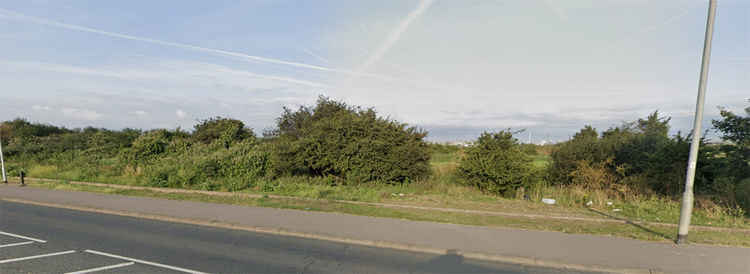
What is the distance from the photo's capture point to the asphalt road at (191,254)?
5695 millimetres

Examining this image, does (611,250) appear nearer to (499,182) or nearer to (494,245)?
(494,245)

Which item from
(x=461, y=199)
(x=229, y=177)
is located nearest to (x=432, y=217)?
(x=461, y=199)

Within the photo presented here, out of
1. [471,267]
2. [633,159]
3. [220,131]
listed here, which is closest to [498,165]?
[633,159]

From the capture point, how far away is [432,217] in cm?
911

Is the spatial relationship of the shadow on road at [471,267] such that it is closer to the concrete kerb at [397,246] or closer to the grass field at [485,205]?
the concrete kerb at [397,246]

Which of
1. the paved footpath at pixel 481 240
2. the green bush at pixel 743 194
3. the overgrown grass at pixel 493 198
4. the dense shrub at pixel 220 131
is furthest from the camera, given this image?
the dense shrub at pixel 220 131

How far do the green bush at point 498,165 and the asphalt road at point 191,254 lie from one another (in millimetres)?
8486

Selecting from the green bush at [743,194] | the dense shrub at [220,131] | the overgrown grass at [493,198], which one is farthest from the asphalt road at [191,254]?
the dense shrub at [220,131]

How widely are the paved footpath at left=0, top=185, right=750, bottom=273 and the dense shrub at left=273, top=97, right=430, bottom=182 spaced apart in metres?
5.76

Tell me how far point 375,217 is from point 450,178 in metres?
7.34

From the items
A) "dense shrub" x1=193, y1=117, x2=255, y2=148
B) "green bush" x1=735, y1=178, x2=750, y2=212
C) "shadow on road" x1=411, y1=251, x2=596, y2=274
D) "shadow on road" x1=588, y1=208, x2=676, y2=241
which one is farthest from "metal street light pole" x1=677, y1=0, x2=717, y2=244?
"dense shrub" x1=193, y1=117, x2=255, y2=148

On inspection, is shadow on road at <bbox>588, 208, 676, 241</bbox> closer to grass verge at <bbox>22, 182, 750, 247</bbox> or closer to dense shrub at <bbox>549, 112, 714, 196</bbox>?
grass verge at <bbox>22, 182, 750, 247</bbox>

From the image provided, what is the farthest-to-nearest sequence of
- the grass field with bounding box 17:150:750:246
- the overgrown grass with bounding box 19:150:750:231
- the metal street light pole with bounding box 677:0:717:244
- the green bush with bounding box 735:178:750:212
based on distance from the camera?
the green bush with bounding box 735:178:750:212, the overgrown grass with bounding box 19:150:750:231, the grass field with bounding box 17:150:750:246, the metal street light pole with bounding box 677:0:717:244

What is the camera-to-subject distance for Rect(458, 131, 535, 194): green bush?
45.7ft
